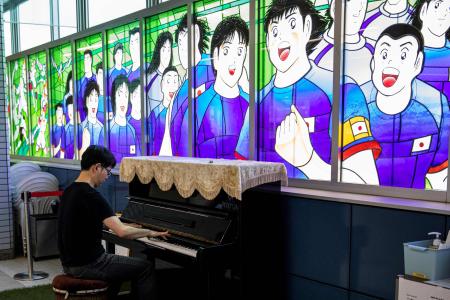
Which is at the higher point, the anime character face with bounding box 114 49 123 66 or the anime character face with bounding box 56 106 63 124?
the anime character face with bounding box 114 49 123 66

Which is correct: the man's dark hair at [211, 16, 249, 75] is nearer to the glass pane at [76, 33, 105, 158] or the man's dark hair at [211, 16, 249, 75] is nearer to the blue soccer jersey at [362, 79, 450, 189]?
the blue soccer jersey at [362, 79, 450, 189]

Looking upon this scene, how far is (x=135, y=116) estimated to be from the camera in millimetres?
5586

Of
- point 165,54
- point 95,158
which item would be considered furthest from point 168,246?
point 165,54

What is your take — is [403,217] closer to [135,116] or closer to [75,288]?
[75,288]

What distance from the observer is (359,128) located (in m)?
3.34

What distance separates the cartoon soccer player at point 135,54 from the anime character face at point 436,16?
326cm

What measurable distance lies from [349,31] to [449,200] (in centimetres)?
129

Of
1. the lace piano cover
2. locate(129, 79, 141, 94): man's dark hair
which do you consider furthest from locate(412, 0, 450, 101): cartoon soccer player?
locate(129, 79, 141, 94): man's dark hair

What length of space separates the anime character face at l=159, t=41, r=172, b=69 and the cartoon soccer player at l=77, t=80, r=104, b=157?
1.49m

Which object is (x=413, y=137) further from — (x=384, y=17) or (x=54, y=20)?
(x=54, y=20)

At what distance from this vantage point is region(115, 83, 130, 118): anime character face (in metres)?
5.72

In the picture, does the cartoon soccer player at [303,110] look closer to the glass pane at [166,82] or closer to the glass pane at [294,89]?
the glass pane at [294,89]

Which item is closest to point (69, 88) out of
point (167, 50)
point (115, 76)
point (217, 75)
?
point (115, 76)

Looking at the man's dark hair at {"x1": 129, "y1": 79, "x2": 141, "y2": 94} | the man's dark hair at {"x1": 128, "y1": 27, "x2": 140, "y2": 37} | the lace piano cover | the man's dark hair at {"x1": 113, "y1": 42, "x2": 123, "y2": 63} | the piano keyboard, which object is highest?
the man's dark hair at {"x1": 128, "y1": 27, "x2": 140, "y2": 37}
